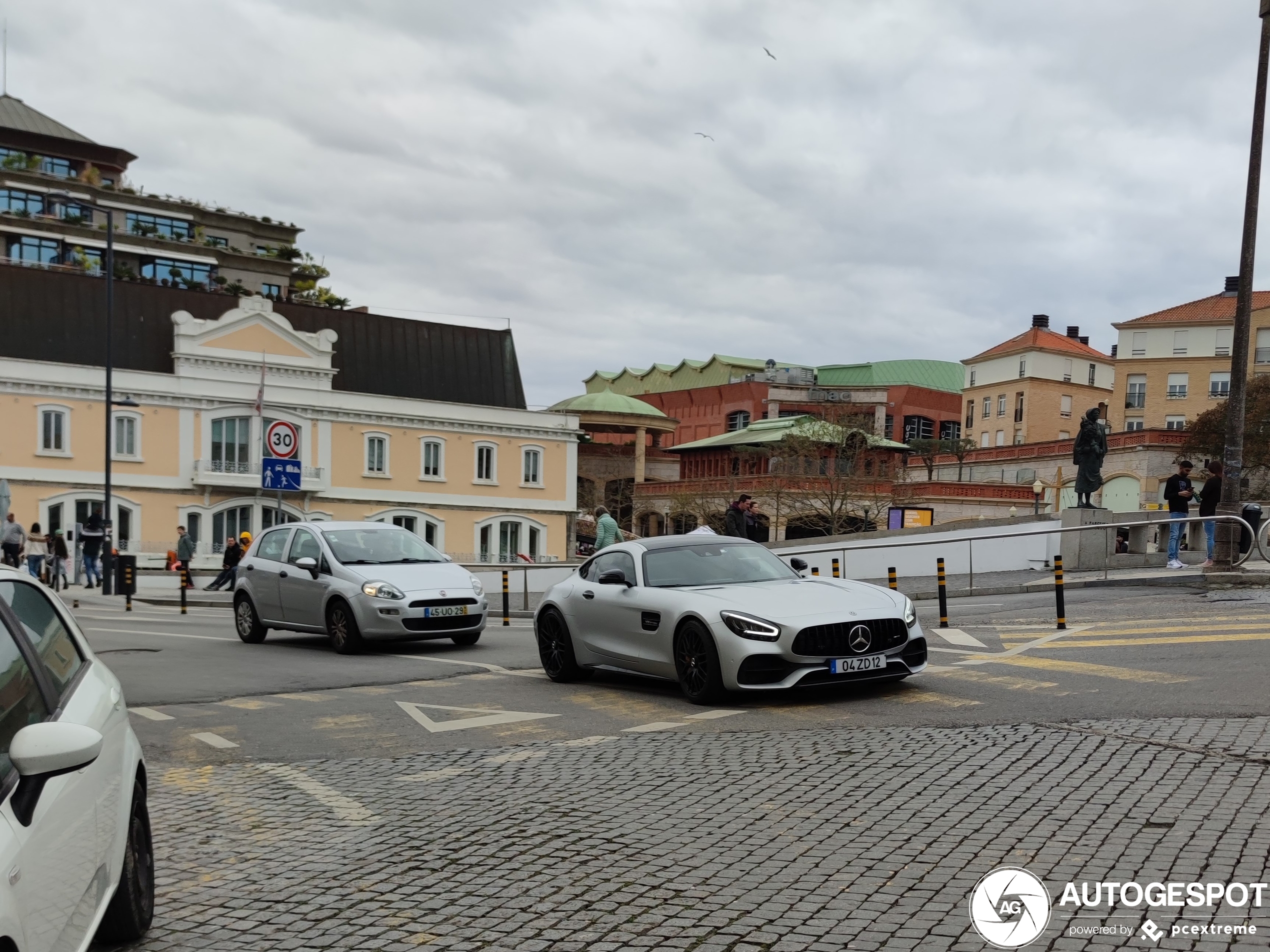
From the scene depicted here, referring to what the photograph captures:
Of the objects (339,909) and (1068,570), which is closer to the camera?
(339,909)

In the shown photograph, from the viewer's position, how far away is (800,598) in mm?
10820

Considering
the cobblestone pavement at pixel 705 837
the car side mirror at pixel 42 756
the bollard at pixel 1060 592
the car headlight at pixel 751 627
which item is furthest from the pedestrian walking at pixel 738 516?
the car side mirror at pixel 42 756

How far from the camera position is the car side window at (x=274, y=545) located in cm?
1788

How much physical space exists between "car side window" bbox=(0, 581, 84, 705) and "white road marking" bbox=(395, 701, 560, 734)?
17.1 ft

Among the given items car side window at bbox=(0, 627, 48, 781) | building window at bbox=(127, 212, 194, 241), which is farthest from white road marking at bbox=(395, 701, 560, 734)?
building window at bbox=(127, 212, 194, 241)

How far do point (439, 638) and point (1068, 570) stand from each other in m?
14.8

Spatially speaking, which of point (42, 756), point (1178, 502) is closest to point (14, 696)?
point (42, 756)

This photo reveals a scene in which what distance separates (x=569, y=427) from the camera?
71.4 m

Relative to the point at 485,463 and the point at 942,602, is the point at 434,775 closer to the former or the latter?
the point at 942,602

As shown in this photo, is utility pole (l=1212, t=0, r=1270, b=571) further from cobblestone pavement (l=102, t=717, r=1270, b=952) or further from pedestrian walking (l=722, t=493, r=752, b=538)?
cobblestone pavement (l=102, t=717, r=1270, b=952)

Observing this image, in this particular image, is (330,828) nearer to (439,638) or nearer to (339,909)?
(339,909)

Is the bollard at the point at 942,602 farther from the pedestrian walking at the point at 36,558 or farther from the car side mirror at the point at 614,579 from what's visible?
the pedestrian walking at the point at 36,558

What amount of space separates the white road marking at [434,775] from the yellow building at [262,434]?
50982 mm

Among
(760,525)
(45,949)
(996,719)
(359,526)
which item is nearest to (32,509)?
(760,525)
